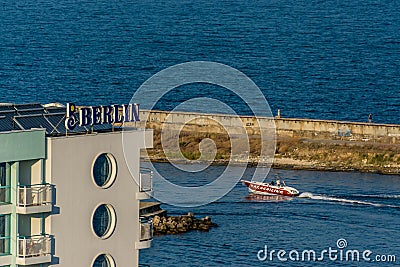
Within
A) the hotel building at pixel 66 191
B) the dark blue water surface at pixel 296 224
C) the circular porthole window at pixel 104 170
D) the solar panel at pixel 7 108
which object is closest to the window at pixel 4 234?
the hotel building at pixel 66 191

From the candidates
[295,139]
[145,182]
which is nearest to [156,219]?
[295,139]

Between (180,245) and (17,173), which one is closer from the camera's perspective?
(17,173)

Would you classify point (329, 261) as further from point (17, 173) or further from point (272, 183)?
point (17, 173)

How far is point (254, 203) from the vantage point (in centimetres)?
10431

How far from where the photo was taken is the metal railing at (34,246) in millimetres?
48969

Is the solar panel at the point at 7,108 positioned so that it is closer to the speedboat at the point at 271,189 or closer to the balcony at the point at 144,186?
the balcony at the point at 144,186

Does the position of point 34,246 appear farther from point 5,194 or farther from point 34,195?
point 5,194

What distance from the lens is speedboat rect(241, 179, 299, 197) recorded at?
105562 millimetres

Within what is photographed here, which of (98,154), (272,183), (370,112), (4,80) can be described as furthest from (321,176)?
(4,80)

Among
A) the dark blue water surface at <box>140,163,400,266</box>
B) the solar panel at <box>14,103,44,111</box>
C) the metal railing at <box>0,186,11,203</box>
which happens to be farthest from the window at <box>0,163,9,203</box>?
the dark blue water surface at <box>140,163,400,266</box>

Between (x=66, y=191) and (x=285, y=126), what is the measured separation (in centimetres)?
7338

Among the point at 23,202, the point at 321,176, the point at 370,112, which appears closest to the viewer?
the point at 23,202

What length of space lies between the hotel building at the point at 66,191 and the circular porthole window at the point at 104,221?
0.03 m

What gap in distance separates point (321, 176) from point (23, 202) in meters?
65.6
